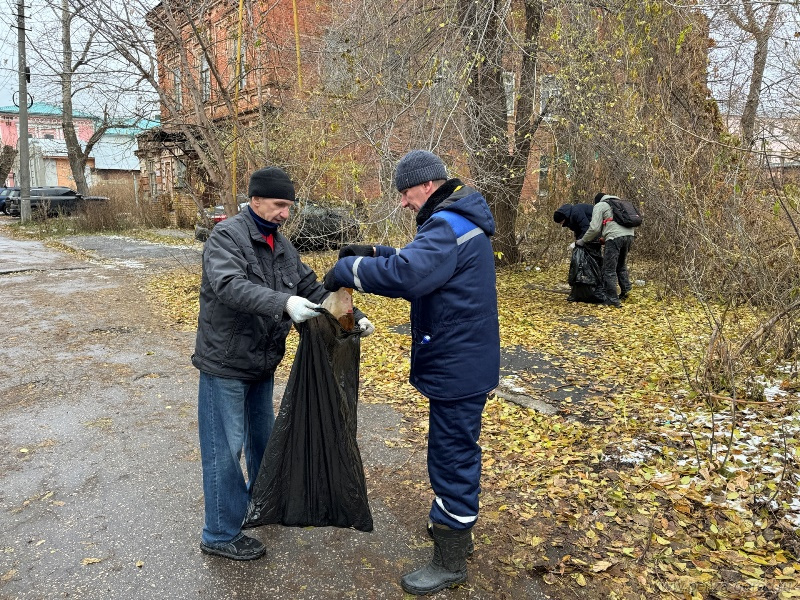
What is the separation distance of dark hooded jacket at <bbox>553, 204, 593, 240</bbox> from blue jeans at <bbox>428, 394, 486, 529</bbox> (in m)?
6.77

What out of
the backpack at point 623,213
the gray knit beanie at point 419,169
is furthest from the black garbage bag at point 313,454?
the backpack at point 623,213

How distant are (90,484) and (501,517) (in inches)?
93.5

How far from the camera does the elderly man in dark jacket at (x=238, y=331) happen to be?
2404 millimetres

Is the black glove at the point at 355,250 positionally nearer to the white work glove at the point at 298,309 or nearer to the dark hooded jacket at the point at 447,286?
the dark hooded jacket at the point at 447,286

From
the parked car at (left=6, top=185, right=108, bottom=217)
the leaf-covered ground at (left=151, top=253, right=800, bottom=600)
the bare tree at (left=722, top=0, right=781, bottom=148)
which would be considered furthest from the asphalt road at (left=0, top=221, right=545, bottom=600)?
the parked car at (left=6, top=185, right=108, bottom=217)

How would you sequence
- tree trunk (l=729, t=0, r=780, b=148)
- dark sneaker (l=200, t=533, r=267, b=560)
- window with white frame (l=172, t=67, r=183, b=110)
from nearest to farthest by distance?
dark sneaker (l=200, t=533, r=267, b=560) → tree trunk (l=729, t=0, r=780, b=148) → window with white frame (l=172, t=67, r=183, b=110)

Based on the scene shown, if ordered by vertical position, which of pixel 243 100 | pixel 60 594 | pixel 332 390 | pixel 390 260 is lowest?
pixel 60 594

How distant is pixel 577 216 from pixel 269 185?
22.9ft

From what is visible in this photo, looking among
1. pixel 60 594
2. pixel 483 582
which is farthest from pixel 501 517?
pixel 60 594

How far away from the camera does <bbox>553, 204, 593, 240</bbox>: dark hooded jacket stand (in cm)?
873

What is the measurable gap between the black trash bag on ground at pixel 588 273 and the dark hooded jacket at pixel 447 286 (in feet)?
21.1

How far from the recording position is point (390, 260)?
233 centimetres

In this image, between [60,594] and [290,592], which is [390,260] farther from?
[60,594]

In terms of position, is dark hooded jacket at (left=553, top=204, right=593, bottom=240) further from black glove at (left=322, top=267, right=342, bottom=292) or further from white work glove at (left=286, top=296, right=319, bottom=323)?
white work glove at (left=286, top=296, right=319, bottom=323)
